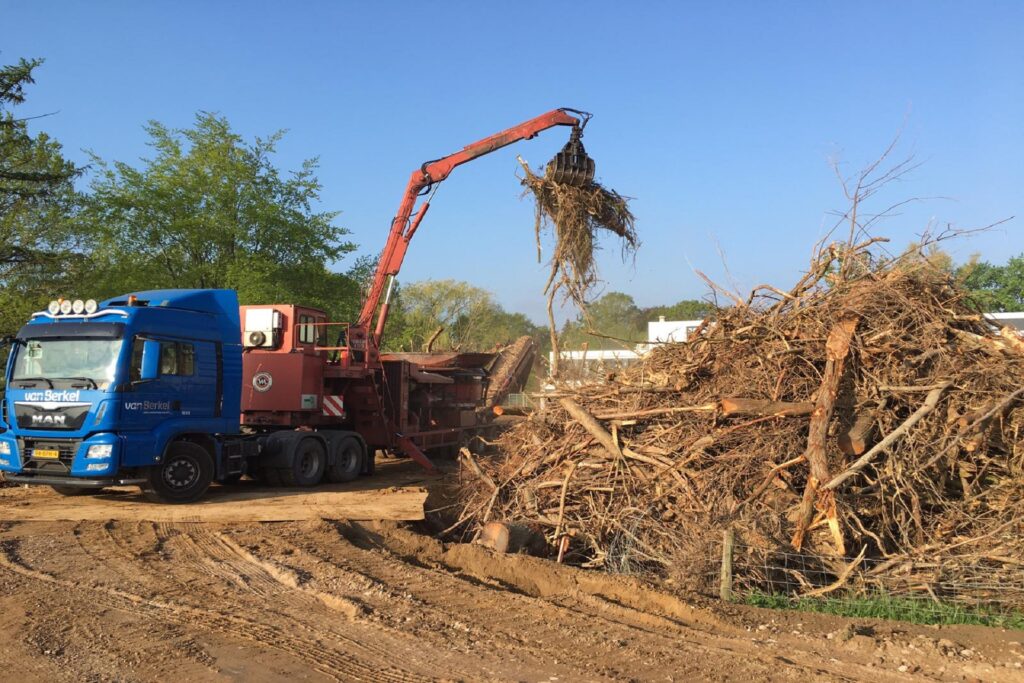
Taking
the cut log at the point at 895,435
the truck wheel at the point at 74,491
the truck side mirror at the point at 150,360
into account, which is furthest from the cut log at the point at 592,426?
the truck wheel at the point at 74,491

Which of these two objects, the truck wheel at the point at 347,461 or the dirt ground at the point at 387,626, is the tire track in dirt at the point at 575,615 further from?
the truck wheel at the point at 347,461

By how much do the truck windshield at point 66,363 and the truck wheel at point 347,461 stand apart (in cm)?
460

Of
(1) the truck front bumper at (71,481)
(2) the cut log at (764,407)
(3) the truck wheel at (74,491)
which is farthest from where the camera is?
(3) the truck wheel at (74,491)

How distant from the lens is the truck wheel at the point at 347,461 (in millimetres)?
14508

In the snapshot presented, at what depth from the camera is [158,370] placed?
37.0 feet

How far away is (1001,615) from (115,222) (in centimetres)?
2287

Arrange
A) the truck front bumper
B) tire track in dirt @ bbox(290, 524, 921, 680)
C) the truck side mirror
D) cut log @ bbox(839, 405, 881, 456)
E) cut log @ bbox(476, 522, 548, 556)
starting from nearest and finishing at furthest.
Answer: tire track in dirt @ bbox(290, 524, 921, 680) < cut log @ bbox(839, 405, 881, 456) < cut log @ bbox(476, 522, 548, 556) < the truck front bumper < the truck side mirror

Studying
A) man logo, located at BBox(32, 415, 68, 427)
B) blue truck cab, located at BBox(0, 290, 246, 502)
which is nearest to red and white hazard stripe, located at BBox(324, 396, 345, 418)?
blue truck cab, located at BBox(0, 290, 246, 502)

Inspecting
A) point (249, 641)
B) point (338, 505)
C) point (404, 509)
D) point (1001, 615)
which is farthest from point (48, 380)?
point (1001, 615)

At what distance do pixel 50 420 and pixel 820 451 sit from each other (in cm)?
959

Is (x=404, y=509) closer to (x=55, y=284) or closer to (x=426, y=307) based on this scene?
(x=55, y=284)

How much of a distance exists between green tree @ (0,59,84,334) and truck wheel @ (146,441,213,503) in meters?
10.5

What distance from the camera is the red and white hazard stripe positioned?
14.9m

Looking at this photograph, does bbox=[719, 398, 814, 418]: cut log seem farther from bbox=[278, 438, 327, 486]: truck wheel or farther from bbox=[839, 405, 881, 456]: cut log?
bbox=[278, 438, 327, 486]: truck wheel
